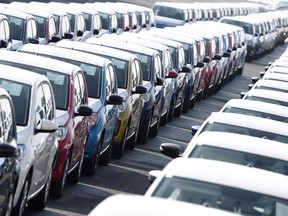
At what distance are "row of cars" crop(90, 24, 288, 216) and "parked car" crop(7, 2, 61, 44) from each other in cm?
1527

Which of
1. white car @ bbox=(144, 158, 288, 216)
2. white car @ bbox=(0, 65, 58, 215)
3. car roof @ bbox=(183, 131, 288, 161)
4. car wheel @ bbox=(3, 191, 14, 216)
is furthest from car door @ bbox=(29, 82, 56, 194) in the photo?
white car @ bbox=(144, 158, 288, 216)

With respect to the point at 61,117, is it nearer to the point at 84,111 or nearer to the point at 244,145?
the point at 84,111

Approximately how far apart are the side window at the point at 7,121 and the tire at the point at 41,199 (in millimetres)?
2346

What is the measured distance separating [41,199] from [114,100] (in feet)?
13.9

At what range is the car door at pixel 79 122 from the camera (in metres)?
16.6

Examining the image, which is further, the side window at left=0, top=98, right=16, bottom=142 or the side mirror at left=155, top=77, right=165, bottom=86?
the side mirror at left=155, top=77, right=165, bottom=86

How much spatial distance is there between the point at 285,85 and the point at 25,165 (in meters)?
10.7

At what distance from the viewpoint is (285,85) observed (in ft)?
75.9

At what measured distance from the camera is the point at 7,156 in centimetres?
1144

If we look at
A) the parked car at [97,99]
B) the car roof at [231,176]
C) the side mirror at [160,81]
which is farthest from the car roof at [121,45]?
the car roof at [231,176]

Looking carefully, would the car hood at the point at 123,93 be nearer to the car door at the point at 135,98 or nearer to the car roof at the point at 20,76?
the car door at the point at 135,98

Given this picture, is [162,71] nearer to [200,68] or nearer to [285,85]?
[285,85]

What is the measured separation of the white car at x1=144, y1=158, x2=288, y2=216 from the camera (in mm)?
9266

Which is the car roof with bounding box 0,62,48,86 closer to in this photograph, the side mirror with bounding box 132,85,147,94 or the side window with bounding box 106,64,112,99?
the side window with bounding box 106,64,112,99
